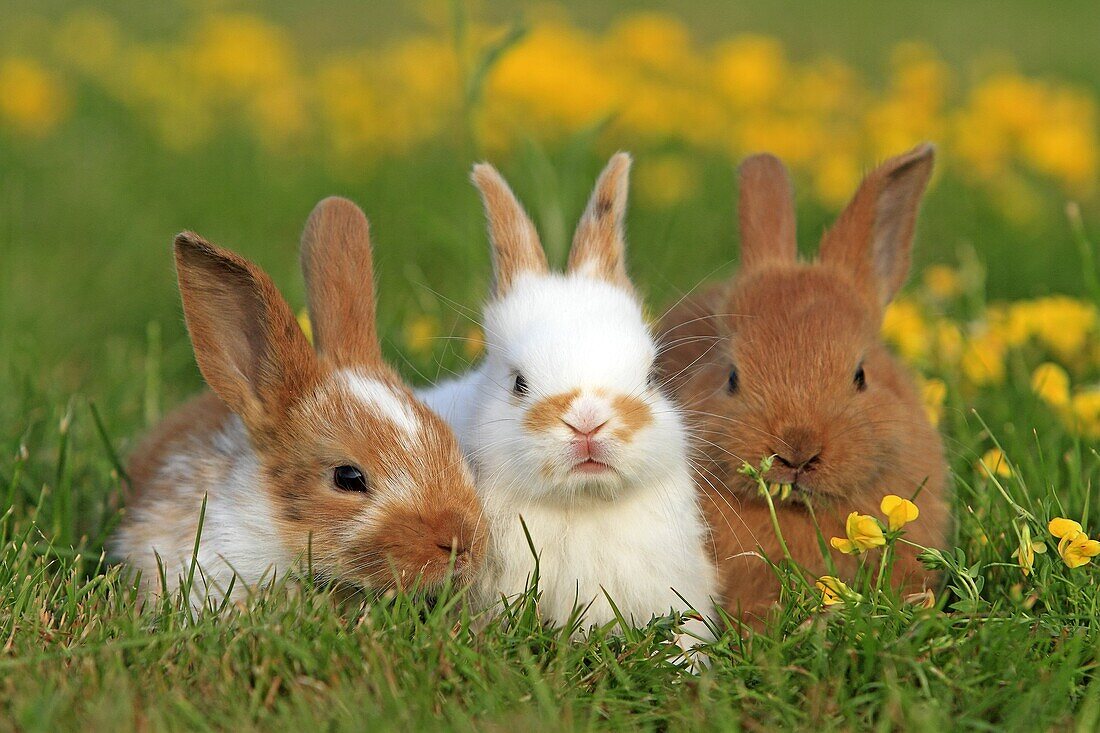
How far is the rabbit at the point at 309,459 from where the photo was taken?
3793mm

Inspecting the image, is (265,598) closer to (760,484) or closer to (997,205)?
(760,484)

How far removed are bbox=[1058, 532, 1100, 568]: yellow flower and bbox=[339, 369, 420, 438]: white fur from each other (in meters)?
1.94

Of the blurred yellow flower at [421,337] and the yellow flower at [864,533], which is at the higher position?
the blurred yellow flower at [421,337]

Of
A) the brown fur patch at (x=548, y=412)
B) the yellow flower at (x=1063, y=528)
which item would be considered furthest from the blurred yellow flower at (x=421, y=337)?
the yellow flower at (x=1063, y=528)

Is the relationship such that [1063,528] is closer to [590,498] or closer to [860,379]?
[860,379]

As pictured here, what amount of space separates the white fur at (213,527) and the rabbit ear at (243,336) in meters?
A: 0.21

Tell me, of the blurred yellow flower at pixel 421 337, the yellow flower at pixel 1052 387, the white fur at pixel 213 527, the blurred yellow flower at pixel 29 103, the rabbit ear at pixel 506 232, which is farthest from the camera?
the blurred yellow flower at pixel 29 103

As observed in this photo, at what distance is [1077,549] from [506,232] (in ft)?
6.81

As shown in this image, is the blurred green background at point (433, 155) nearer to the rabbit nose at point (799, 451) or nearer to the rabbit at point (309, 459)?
the rabbit at point (309, 459)

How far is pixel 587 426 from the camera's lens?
370 cm

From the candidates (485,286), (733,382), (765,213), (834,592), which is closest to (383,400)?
(733,382)

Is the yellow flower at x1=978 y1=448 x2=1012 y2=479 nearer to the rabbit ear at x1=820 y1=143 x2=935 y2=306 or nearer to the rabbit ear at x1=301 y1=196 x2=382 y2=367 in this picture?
the rabbit ear at x1=820 y1=143 x2=935 y2=306

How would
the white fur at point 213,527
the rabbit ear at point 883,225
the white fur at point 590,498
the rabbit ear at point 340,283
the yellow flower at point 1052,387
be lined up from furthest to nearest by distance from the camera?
1. the yellow flower at point 1052,387
2. the rabbit ear at point 883,225
3. the rabbit ear at point 340,283
4. the white fur at point 213,527
5. the white fur at point 590,498

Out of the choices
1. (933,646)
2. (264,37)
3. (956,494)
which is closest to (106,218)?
(264,37)
